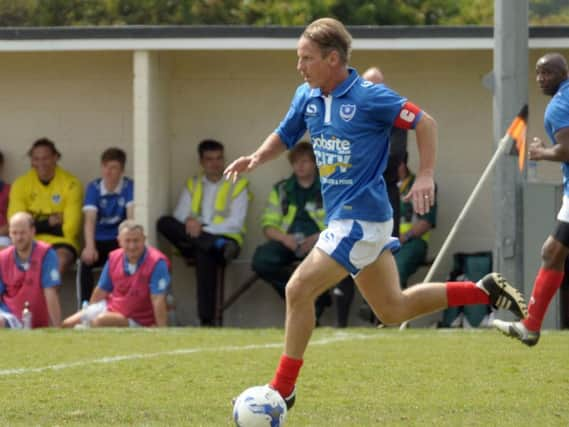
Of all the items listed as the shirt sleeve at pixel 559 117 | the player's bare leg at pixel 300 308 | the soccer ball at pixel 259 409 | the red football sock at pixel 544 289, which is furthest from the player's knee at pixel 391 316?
the shirt sleeve at pixel 559 117

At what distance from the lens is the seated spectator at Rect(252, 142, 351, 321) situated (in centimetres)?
1462

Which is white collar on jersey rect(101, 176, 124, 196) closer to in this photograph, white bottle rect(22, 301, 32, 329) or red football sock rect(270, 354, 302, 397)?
white bottle rect(22, 301, 32, 329)

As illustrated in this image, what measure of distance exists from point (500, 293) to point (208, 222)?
6995 mm

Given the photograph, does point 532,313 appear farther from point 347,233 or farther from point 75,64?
point 75,64

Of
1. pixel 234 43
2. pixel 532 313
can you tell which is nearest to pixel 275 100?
pixel 234 43

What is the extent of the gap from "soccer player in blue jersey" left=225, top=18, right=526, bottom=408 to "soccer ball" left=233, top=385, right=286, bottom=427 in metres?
0.20

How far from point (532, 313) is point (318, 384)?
1.62m

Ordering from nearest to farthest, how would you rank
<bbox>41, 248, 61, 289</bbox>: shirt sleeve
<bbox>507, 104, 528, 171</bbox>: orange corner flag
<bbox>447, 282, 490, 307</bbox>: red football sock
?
<bbox>447, 282, 490, 307</bbox>: red football sock < <bbox>507, 104, 528, 171</bbox>: orange corner flag < <bbox>41, 248, 61, 289</bbox>: shirt sleeve

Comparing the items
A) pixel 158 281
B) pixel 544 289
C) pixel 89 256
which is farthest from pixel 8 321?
pixel 544 289

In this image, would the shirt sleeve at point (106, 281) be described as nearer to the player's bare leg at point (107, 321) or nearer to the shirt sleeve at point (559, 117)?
the player's bare leg at point (107, 321)

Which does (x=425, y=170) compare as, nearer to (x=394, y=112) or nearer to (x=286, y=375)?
(x=394, y=112)

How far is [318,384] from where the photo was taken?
890 centimetres

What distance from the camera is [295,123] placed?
775 cm

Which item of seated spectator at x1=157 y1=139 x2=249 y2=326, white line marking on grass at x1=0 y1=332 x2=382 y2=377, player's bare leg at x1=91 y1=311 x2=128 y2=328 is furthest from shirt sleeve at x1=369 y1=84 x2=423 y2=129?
seated spectator at x1=157 y1=139 x2=249 y2=326
